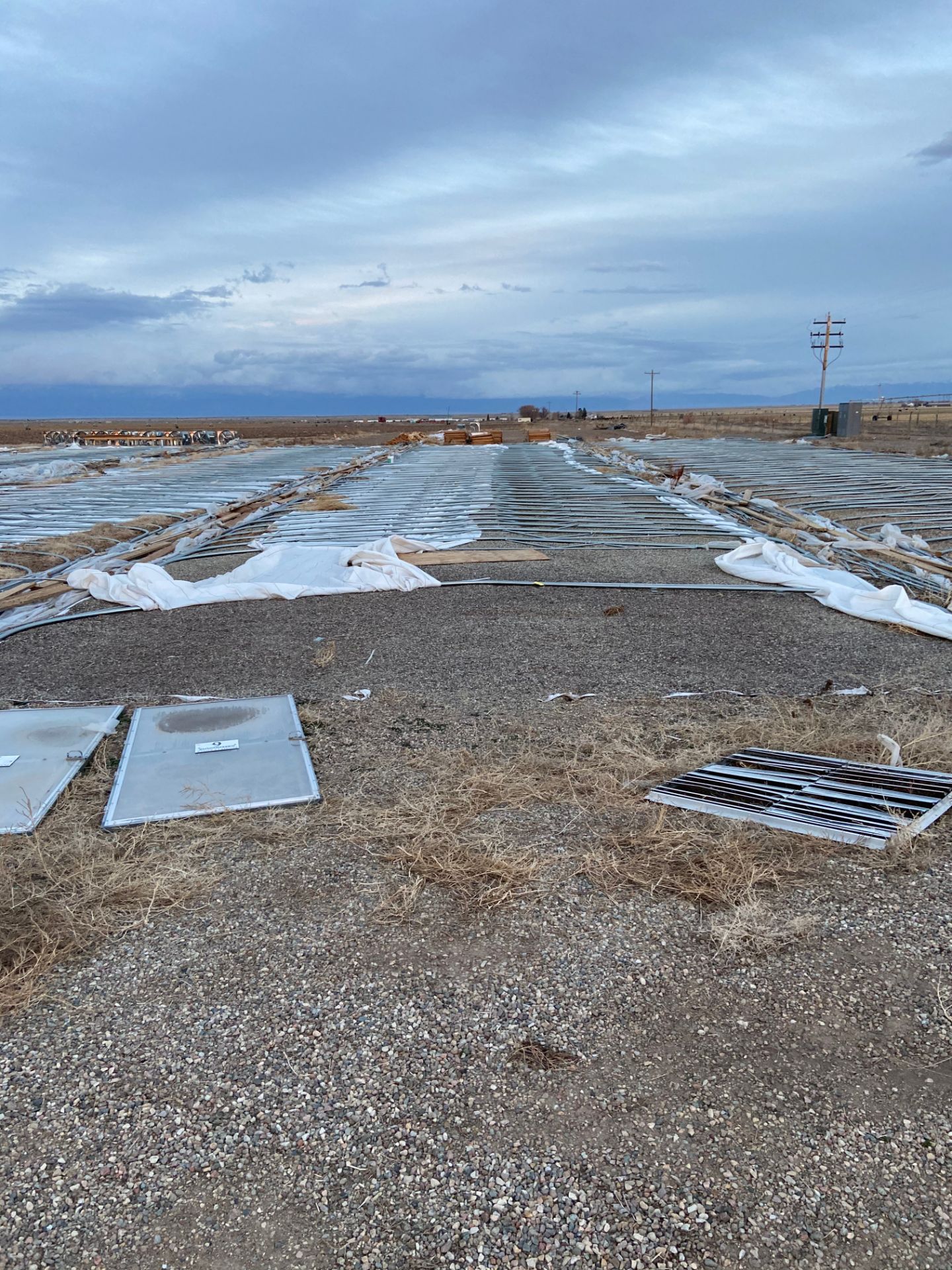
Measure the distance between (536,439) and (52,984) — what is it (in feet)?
147

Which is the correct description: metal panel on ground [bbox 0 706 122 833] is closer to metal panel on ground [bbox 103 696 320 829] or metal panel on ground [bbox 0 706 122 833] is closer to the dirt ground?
the dirt ground

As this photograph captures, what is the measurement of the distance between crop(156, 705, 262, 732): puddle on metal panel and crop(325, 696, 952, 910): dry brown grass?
48.3 inches

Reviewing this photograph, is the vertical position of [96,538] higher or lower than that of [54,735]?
higher

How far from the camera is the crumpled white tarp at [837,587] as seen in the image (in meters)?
6.84

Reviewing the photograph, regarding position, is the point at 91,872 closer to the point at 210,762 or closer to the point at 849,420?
the point at 210,762

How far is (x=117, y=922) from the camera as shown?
3.06 meters

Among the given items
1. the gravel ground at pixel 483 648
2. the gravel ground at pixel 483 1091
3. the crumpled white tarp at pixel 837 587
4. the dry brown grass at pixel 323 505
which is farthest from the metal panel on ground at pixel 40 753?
the dry brown grass at pixel 323 505

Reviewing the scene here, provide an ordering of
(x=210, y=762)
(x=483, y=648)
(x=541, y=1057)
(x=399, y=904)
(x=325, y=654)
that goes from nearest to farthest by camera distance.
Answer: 1. (x=541, y=1057)
2. (x=399, y=904)
3. (x=210, y=762)
4. (x=325, y=654)
5. (x=483, y=648)

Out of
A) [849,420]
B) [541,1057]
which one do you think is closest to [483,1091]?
[541,1057]

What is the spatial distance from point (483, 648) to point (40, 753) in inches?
128

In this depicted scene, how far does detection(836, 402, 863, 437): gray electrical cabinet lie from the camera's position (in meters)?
35.5

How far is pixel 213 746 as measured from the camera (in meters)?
4.51

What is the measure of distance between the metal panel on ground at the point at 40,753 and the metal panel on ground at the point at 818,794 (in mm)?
2902

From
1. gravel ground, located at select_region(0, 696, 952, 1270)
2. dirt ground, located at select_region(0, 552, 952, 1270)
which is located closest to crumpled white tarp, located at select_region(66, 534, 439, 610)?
dirt ground, located at select_region(0, 552, 952, 1270)
